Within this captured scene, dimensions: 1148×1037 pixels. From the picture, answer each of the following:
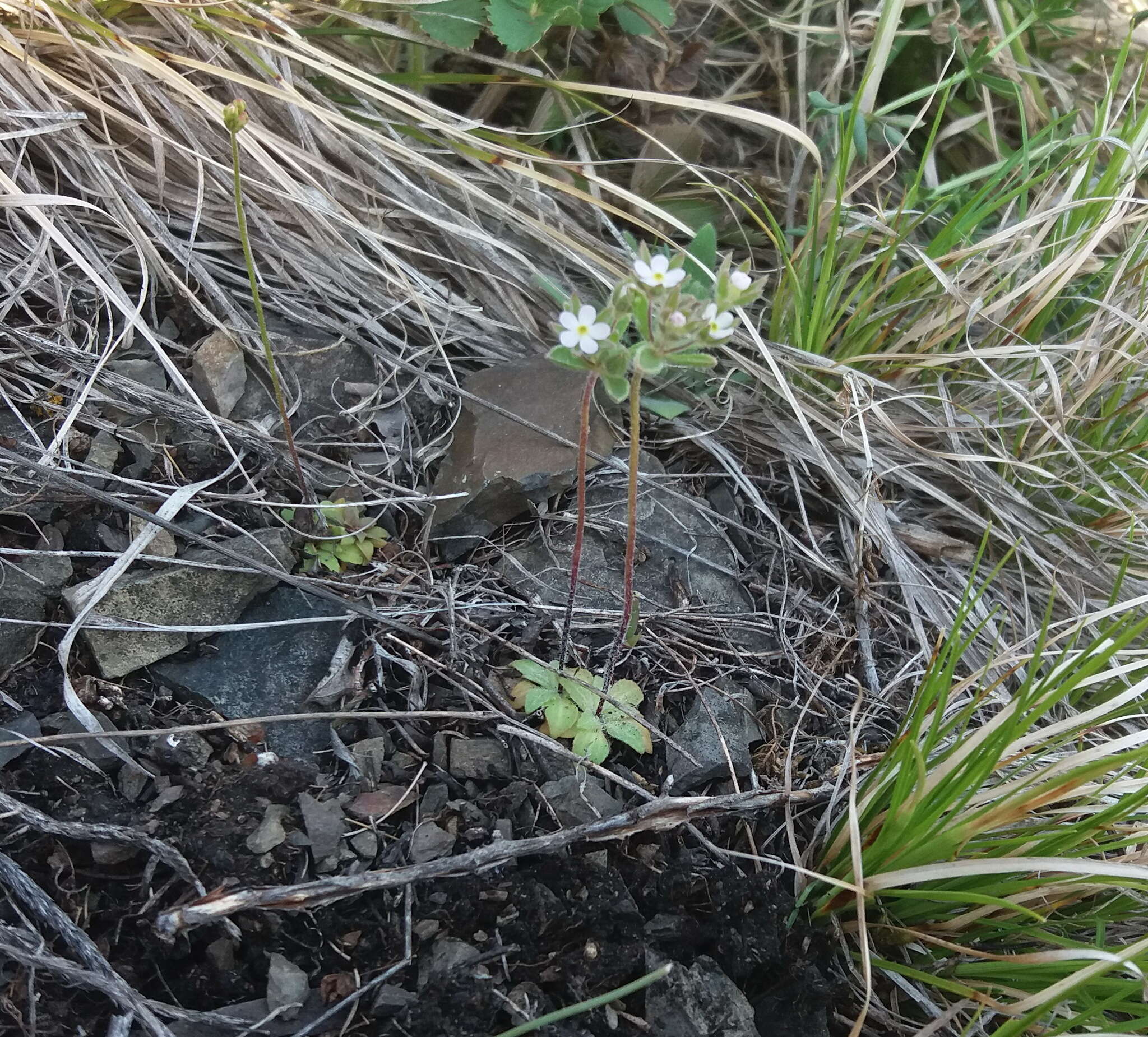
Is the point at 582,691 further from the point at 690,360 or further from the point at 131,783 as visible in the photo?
the point at 131,783

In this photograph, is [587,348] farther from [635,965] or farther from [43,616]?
[43,616]

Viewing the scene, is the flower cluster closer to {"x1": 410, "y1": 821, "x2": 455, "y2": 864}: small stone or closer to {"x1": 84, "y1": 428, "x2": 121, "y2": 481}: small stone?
{"x1": 410, "y1": 821, "x2": 455, "y2": 864}: small stone

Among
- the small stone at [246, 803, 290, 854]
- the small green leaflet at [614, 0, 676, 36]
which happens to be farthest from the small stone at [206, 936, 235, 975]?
the small green leaflet at [614, 0, 676, 36]

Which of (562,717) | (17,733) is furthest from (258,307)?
(562,717)

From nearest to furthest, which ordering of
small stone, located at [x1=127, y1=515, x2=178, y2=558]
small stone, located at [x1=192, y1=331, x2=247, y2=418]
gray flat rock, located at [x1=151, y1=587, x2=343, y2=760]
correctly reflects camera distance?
gray flat rock, located at [x1=151, y1=587, x2=343, y2=760], small stone, located at [x1=127, y1=515, x2=178, y2=558], small stone, located at [x1=192, y1=331, x2=247, y2=418]

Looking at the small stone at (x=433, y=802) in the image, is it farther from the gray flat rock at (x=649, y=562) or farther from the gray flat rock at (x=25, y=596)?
the gray flat rock at (x=25, y=596)
